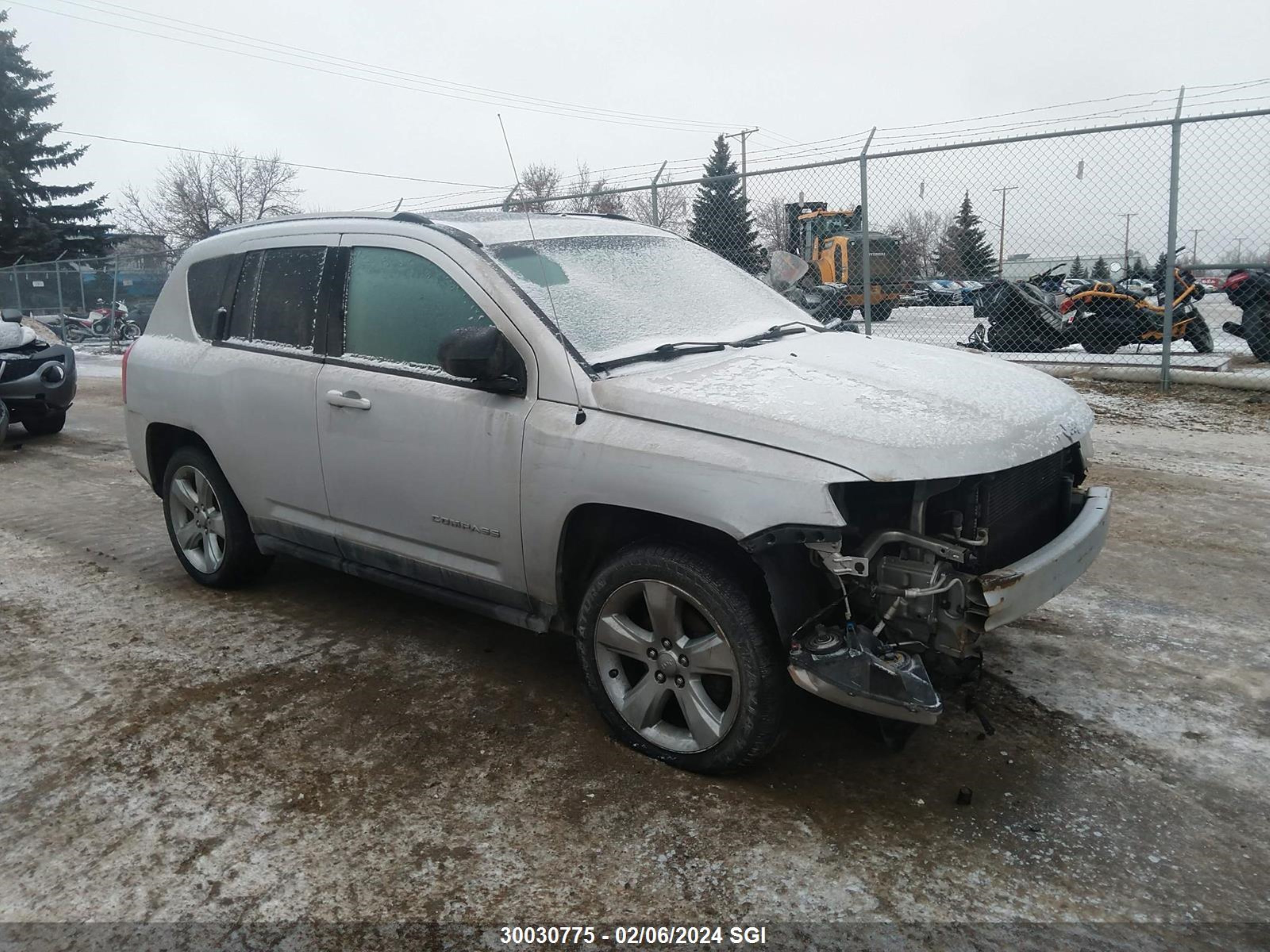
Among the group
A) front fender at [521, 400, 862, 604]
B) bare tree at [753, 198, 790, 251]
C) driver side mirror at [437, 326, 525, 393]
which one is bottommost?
front fender at [521, 400, 862, 604]

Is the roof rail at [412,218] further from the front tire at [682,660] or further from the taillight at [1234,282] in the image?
the taillight at [1234,282]

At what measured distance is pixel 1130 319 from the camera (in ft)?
35.4

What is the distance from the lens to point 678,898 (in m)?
2.54

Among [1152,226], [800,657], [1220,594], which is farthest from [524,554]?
[1152,226]

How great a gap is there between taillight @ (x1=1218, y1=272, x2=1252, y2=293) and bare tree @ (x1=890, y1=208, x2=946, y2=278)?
116 inches

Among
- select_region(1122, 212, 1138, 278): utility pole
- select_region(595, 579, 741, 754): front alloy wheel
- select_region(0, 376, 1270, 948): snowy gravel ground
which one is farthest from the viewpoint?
select_region(1122, 212, 1138, 278): utility pole

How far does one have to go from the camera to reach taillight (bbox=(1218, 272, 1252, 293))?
10117 millimetres

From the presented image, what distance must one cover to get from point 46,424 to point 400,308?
8.13 meters

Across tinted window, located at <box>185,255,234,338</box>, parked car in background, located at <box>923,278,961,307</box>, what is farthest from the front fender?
parked car in background, located at <box>923,278,961,307</box>

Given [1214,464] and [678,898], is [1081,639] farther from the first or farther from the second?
[1214,464]

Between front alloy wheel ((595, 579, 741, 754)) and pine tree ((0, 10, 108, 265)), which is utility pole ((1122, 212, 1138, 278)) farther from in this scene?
pine tree ((0, 10, 108, 265))

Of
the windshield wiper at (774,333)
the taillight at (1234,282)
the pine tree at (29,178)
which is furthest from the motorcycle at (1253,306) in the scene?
the pine tree at (29,178)

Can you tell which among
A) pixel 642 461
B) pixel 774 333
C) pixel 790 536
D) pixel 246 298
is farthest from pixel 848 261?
pixel 790 536

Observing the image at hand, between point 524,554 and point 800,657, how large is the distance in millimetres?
1101
